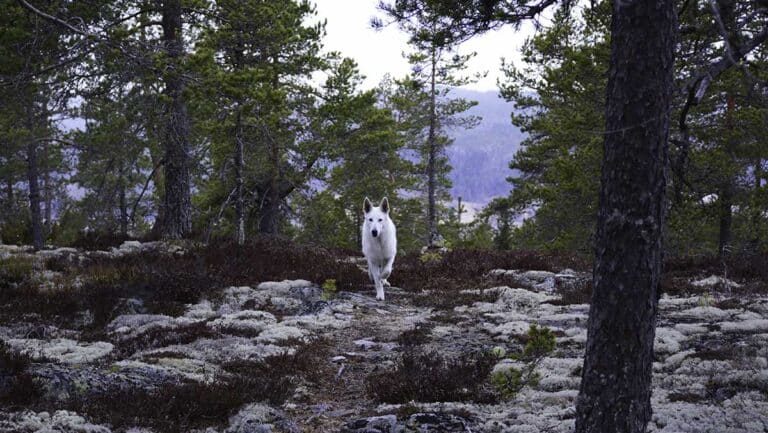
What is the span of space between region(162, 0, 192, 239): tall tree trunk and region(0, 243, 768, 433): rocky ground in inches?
180

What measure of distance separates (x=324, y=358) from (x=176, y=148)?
1015 cm

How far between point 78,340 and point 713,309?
1050cm

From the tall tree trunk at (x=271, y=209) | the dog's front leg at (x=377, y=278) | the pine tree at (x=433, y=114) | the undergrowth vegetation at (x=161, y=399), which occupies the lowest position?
the undergrowth vegetation at (x=161, y=399)

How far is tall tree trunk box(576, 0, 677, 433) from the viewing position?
4.05 m

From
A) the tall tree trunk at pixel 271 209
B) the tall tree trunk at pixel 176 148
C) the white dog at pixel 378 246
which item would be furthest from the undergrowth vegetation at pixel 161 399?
the tall tree trunk at pixel 271 209

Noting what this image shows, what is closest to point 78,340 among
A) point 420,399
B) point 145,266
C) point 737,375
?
point 145,266

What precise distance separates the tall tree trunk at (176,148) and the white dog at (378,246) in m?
5.55

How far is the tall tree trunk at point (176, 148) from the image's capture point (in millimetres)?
15084

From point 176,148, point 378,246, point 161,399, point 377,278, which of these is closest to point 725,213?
point 378,246

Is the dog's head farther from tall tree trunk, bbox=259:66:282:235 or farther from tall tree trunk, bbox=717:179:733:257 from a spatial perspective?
tall tree trunk, bbox=717:179:733:257

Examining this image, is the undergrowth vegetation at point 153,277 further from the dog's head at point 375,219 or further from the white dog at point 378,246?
the dog's head at point 375,219

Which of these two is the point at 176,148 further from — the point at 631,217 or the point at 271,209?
the point at 631,217

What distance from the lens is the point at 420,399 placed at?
6480mm

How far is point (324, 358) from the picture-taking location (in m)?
8.54
